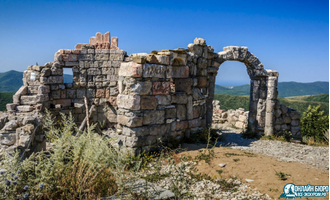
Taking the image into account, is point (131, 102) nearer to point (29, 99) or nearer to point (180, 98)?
point (180, 98)

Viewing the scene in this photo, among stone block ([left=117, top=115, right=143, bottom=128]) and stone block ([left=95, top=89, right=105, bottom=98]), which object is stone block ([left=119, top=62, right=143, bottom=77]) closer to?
stone block ([left=117, top=115, right=143, bottom=128])

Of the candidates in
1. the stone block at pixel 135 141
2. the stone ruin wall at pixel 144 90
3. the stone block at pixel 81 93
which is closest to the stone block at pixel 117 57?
the stone ruin wall at pixel 144 90

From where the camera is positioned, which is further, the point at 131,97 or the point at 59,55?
the point at 59,55

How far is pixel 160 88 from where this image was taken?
21.1 feet

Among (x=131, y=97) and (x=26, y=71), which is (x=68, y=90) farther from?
(x=131, y=97)

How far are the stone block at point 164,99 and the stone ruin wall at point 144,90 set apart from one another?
3cm

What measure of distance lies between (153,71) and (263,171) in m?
3.43

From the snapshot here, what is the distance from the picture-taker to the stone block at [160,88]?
20.6 ft

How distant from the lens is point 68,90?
11336 mm

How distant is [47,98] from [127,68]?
243 inches

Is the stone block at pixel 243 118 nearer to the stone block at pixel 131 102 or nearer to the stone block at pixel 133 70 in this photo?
the stone block at pixel 131 102

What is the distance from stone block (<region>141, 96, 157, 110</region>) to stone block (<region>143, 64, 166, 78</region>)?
0.55 meters

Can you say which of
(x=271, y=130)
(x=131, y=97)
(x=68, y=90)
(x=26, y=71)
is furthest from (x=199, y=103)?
(x=26, y=71)

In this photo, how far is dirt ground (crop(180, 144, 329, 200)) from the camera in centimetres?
458
